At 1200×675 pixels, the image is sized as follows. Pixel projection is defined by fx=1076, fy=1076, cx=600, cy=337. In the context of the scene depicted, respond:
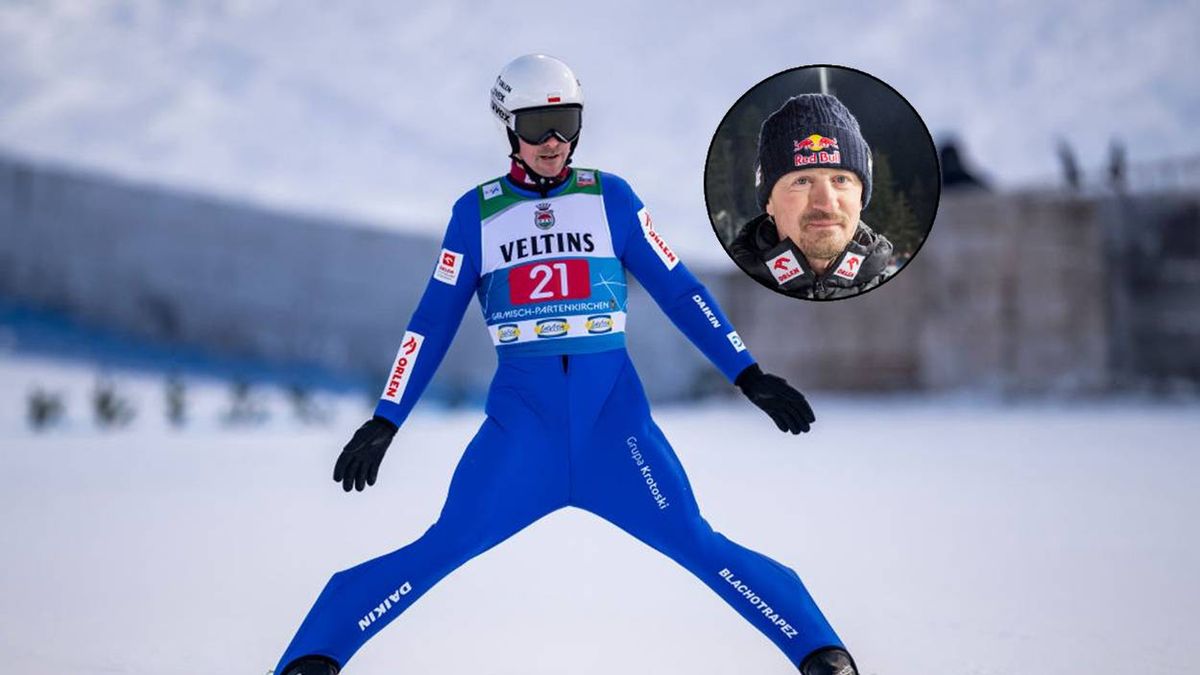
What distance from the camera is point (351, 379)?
1839 centimetres

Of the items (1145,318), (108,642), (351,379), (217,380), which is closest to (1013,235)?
(1145,318)

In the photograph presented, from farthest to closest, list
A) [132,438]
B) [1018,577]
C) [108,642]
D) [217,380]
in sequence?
[217,380], [132,438], [1018,577], [108,642]

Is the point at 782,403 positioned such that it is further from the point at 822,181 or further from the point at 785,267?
the point at 822,181

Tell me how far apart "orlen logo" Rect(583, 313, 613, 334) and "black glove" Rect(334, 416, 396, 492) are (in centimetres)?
67

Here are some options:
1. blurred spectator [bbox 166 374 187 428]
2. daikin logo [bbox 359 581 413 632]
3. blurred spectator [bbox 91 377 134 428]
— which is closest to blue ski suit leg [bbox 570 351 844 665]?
daikin logo [bbox 359 581 413 632]

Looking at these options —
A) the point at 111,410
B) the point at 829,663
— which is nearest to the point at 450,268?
the point at 829,663

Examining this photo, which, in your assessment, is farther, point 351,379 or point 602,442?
point 351,379

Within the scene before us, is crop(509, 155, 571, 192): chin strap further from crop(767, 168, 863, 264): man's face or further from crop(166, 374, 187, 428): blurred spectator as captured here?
crop(166, 374, 187, 428): blurred spectator

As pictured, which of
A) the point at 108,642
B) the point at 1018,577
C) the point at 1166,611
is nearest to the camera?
the point at 108,642

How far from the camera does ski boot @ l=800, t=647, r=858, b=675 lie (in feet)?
9.98

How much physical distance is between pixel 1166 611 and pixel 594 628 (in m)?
2.42

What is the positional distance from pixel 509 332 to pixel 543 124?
64 centimetres

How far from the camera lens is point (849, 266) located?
3287mm

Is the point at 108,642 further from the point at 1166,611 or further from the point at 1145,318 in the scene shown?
the point at 1145,318
